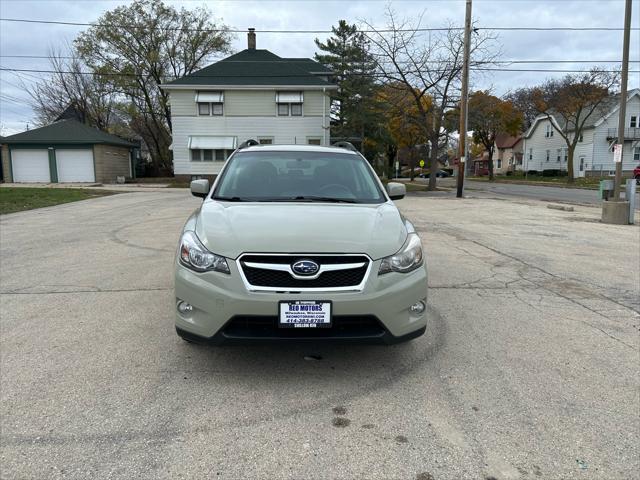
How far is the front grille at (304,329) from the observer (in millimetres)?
3227

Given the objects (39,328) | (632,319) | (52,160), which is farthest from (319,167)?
(52,160)

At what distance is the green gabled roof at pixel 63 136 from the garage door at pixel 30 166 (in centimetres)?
85

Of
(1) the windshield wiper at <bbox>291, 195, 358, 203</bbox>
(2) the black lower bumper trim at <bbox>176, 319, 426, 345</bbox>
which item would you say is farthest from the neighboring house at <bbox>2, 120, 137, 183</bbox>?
(2) the black lower bumper trim at <bbox>176, 319, 426, 345</bbox>

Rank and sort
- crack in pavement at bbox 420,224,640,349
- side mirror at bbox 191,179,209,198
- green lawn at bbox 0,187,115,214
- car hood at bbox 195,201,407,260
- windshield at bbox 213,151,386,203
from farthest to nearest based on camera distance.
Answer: green lawn at bbox 0,187,115,214, crack in pavement at bbox 420,224,640,349, side mirror at bbox 191,179,209,198, windshield at bbox 213,151,386,203, car hood at bbox 195,201,407,260

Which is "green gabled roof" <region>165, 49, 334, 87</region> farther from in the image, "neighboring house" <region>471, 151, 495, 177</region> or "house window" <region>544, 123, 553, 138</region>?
"neighboring house" <region>471, 151, 495, 177</region>

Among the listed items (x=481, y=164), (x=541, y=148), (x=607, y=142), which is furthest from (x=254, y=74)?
(x=481, y=164)

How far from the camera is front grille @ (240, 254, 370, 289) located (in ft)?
10.6

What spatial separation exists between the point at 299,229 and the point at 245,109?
29.6m

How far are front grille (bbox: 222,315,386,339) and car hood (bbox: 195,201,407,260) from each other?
1.44 ft

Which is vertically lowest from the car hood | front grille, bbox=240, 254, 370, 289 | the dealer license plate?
the dealer license plate

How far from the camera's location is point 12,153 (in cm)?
3300

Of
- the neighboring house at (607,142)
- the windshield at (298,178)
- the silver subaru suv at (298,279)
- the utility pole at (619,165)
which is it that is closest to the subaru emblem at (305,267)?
the silver subaru suv at (298,279)

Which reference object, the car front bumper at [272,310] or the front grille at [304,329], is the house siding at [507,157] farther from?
the front grille at [304,329]

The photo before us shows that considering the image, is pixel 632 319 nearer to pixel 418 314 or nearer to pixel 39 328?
pixel 418 314
